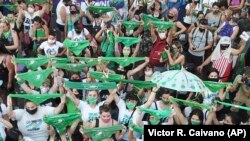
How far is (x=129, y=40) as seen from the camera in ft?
34.7

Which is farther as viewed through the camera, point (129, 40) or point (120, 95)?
point (129, 40)

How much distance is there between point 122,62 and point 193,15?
284cm

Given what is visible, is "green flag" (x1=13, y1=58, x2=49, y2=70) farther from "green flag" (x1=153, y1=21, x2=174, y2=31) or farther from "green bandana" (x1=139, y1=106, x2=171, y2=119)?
"green flag" (x1=153, y1=21, x2=174, y2=31)

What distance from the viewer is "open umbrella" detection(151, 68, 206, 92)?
28.0 ft

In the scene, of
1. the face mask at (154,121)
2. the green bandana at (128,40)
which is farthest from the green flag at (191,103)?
the green bandana at (128,40)

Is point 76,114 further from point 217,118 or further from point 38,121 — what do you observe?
point 217,118

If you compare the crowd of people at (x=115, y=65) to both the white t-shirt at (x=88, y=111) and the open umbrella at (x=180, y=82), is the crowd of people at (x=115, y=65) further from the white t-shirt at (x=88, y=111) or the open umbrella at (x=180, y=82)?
the open umbrella at (x=180, y=82)

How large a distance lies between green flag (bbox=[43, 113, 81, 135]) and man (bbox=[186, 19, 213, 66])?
3.78m

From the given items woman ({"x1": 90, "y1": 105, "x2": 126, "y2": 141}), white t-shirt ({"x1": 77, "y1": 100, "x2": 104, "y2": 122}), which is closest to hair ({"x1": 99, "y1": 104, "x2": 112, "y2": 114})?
woman ({"x1": 90, "y1": 105, "x2": 126, "y2": 141})

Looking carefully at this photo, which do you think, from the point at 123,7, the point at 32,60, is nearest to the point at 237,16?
the point at 123,7

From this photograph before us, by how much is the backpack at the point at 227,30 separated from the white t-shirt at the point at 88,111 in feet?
11.6

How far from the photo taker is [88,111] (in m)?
8.61

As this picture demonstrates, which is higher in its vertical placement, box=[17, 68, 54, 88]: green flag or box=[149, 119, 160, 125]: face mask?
box=[17, 68, 54, 88]: green flag

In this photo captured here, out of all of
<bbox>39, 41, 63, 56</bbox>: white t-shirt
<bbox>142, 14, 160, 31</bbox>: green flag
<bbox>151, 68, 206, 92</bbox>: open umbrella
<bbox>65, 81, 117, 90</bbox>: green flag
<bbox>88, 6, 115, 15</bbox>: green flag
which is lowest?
<bbox>65, 81, 117, 90</bbox>: green flag
